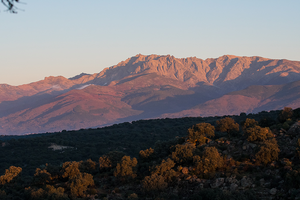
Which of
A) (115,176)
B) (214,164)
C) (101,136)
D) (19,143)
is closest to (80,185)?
(115,176)

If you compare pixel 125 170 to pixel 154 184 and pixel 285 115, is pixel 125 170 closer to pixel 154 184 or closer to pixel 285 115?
pixel 154 184

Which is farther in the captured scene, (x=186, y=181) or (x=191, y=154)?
(x=191, y=154)

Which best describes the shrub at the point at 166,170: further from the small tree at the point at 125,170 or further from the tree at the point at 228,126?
the tree at the point at 228,126

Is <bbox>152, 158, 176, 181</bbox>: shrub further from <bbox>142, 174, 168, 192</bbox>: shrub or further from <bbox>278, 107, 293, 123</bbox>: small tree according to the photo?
<bbox>278, 107, 293, 123</bbox>: small tree

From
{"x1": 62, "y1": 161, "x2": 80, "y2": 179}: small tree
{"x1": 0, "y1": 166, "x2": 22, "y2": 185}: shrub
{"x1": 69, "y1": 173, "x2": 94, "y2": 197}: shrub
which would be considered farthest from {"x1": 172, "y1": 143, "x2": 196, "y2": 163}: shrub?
{"x1": 0, "y1": 166, "x2": 22, "y2": 185}: shrub

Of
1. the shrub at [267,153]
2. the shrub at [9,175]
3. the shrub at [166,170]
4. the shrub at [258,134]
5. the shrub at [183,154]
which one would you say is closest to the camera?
the shrub at [267,153]

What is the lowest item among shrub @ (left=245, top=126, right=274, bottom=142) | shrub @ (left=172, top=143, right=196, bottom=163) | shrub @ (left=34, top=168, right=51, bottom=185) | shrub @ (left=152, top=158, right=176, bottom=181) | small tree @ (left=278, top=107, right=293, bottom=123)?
shrub @ (left=34, top=168, right=51, bottom=185)

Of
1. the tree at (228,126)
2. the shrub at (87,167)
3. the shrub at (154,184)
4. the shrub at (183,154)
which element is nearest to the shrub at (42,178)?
the shrub at (87,167)

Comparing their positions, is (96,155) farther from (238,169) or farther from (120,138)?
(238,169)

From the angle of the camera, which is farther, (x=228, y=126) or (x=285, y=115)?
(x=228, y=126)

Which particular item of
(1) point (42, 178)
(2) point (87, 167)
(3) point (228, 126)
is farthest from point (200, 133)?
(1) point (42, 178)

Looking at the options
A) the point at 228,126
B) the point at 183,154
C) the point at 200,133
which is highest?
the point at 228,126

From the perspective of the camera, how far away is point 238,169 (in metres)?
39.8

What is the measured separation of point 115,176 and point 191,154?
9.92m
